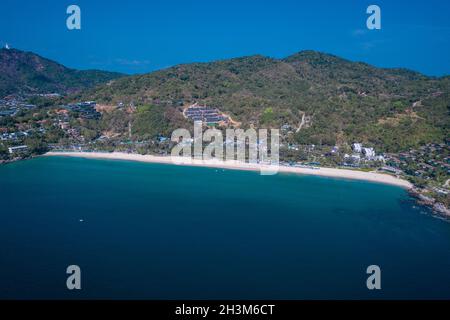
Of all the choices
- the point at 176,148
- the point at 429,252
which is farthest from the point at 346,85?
the point at 429,252

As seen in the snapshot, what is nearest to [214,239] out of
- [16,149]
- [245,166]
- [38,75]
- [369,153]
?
[245,166]

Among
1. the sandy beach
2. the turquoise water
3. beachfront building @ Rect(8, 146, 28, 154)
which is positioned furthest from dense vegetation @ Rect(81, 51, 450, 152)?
beachfront building @ Rect(8, 146, 28, 154)

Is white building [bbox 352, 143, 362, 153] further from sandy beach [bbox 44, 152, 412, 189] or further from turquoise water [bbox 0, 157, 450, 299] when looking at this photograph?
turquoise water [bbox 0, 157, 450, 299]

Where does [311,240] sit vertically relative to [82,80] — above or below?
below

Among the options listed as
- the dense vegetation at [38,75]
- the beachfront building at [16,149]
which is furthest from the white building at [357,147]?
the dense vegetation at [38,75]

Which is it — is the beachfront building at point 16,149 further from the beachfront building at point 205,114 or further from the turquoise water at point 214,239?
the beachfront building at point 205,114
